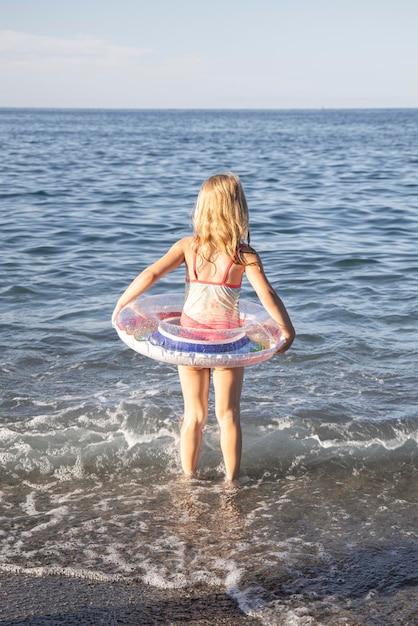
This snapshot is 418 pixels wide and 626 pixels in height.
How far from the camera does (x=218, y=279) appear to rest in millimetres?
4797

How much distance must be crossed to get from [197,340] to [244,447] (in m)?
1.54

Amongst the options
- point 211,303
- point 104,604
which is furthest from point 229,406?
point 104,604

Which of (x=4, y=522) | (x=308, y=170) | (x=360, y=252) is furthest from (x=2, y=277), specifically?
(x=308, y=170)

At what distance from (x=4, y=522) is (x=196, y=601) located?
1456 millimetres

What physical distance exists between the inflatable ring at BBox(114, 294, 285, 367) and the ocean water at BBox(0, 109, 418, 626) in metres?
1.04

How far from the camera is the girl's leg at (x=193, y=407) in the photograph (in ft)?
16.5

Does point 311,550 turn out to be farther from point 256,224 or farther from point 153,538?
point 256,224

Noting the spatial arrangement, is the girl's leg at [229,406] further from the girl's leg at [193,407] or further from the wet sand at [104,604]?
the wet sand at [104,604]

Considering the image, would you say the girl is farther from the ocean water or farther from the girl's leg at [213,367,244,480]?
the ocean water

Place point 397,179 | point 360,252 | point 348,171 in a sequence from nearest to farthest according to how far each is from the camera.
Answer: point 360,252 < point 397,179 < point 348,171

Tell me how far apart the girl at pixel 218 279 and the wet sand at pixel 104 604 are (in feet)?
4.45

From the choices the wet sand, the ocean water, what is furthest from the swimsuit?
the wet sand

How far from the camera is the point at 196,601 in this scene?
393cm

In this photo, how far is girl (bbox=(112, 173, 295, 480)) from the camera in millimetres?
4637
